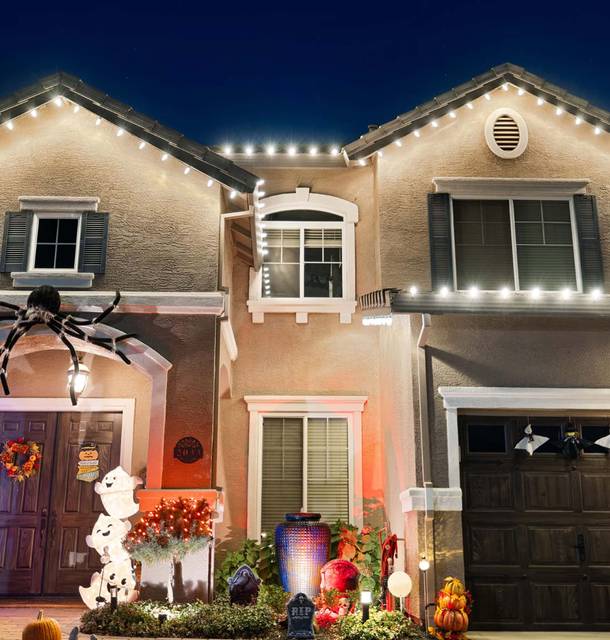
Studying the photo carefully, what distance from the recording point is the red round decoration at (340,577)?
10.9 m

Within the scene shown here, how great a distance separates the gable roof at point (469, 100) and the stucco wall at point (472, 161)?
0.49 feet

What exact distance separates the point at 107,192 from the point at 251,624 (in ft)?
22.1

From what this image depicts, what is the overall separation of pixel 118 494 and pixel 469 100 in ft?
28.1

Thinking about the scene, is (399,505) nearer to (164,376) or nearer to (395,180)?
(164,376)

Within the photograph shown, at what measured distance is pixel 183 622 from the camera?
974cm

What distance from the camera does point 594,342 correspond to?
452 inches

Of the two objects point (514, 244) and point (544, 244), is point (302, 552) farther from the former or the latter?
point (544, 244)

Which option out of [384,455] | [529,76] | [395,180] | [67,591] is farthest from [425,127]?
[67,591]

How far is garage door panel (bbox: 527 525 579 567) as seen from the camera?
36.7 feet

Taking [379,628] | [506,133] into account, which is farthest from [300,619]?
[506,133]

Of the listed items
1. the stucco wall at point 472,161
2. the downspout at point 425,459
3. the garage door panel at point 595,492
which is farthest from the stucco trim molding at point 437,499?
the stucco wall at point 472,161

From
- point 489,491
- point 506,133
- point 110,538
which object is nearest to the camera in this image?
point 110,538

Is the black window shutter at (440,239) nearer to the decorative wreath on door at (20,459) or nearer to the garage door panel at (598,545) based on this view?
the garage door panel at (598,545)

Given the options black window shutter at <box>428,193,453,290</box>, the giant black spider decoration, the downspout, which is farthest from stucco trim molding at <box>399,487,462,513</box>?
the giant black spider decoration
